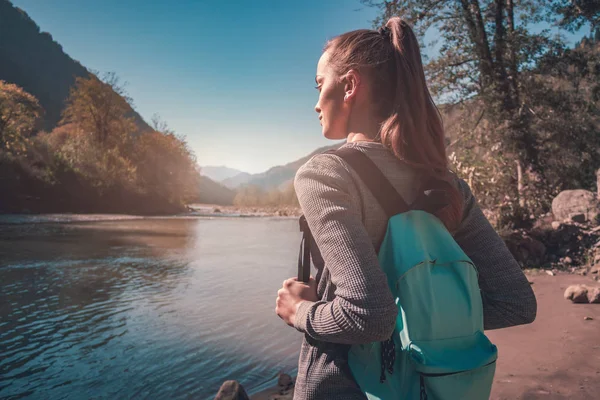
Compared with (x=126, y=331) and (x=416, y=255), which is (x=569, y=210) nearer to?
(x=126, y=331)

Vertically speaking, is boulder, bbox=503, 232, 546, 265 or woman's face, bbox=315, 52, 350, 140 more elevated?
woman's face, bbox=315, 52, 350, 140

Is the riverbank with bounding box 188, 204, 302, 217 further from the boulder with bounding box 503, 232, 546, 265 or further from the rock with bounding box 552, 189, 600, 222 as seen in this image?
the boulder with bounding box 503, 232, 546, 265

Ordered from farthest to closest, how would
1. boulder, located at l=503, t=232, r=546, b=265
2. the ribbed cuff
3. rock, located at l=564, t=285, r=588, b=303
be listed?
1. boulder, located at l=503, t=232, r=546, b=265
2. rock, located at l=564, t=285, r=588, b=303
3. the ribbed cuff

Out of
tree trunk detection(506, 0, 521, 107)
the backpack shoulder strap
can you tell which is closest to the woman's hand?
the backpack shoulder strap

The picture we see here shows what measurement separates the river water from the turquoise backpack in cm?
308

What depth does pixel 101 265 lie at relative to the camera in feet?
30.0

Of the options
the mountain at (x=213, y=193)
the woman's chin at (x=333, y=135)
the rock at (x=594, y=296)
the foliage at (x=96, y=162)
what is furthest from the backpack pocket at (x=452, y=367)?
the mountain at (x=213, y=193)

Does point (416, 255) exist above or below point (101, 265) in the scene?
above

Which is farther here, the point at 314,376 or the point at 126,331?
the point at 126,331

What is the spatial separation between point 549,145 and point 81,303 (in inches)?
453

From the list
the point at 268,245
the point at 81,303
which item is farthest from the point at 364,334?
the point at 268,245

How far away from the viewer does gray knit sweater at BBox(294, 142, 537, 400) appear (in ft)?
2.75

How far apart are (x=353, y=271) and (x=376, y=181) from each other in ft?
0.80

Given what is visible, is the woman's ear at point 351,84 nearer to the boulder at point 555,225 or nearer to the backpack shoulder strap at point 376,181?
the backpack shoulder strap at point 376,181
